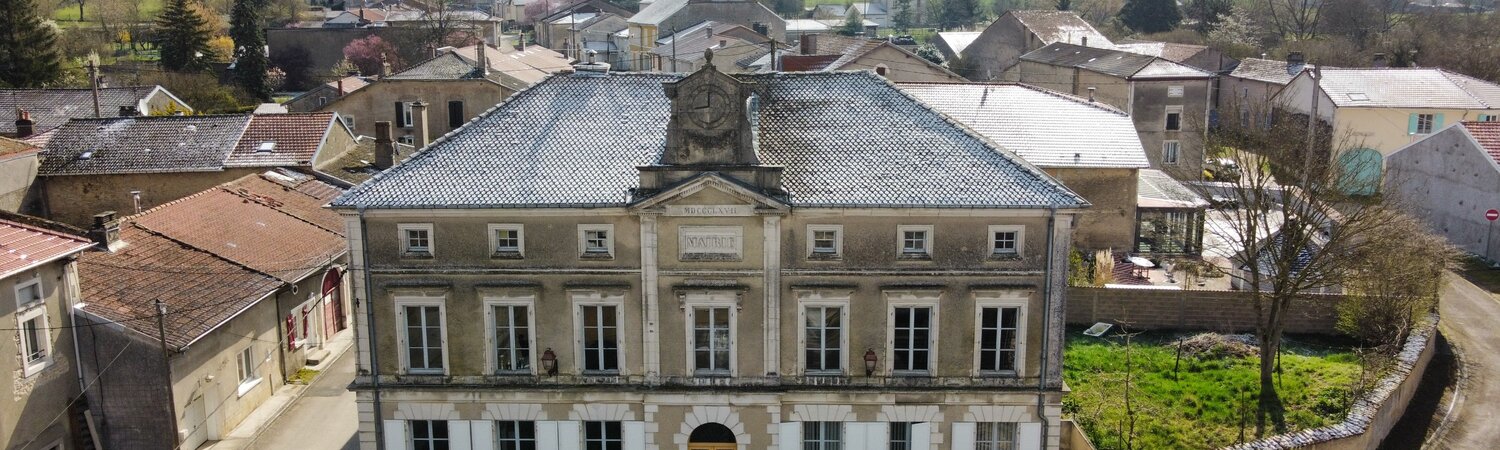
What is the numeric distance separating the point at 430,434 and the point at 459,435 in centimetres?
68

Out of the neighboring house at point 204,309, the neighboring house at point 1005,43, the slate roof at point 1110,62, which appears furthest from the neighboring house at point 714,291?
the neighboring house at point 1005,43

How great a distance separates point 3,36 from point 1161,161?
67.3 metres

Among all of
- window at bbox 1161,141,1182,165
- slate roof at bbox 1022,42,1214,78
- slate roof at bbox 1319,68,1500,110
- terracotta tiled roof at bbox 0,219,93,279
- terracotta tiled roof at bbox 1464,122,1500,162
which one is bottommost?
window at bbox 1161,141,1182,165

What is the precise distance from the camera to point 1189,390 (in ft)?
95.9

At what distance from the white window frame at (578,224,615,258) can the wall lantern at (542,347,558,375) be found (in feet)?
7.12

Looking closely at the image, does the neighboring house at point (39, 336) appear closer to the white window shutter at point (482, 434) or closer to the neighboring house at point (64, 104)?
the white window shutter at point (482, 434)

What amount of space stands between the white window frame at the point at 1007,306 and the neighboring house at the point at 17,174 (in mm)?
30856

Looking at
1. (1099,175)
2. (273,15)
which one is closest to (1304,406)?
(1099,175)

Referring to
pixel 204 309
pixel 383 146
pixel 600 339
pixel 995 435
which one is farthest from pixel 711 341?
pixel 383 146

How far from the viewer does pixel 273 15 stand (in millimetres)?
106000

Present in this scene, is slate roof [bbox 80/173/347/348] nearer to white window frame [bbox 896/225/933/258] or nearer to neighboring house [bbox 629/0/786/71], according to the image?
white window frame [bbox 896/225/933/258]

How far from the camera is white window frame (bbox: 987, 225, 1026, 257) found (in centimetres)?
2306

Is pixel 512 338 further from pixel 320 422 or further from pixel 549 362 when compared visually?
pixel 320 422

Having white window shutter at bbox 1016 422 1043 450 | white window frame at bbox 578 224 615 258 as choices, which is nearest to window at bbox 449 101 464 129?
white window frame at bbox 578 224 615 258
